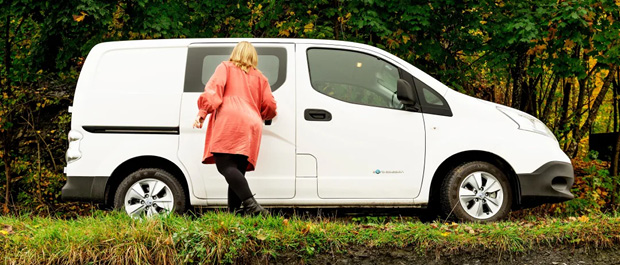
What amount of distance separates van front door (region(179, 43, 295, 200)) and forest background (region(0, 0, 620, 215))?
2.82 metres

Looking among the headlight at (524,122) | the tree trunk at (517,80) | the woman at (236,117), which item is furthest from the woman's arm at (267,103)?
the tree trunk at (517,80)

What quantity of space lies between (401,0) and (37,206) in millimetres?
6883

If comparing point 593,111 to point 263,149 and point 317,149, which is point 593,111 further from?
point 263,149

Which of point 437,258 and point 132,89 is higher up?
point 132,89

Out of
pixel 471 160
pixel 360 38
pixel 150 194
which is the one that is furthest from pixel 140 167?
pixel 360 38

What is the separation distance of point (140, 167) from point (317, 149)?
1.71m

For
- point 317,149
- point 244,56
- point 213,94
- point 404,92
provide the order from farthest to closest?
point 317,149 < point 404,92 < point 244,56 < point 213,94

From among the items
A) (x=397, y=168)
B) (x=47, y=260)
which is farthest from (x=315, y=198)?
(x=47, y=260)

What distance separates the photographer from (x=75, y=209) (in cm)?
1321

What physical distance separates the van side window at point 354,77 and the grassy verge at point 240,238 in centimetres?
135

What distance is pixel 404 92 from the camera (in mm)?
6695

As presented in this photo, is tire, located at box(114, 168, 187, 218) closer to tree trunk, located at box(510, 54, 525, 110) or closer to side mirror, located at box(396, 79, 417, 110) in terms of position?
side mirror, located at box(396, 79, 417, 110)

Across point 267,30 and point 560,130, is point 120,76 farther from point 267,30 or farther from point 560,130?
point 560,130

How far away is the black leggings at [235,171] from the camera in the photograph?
20.7 feet
